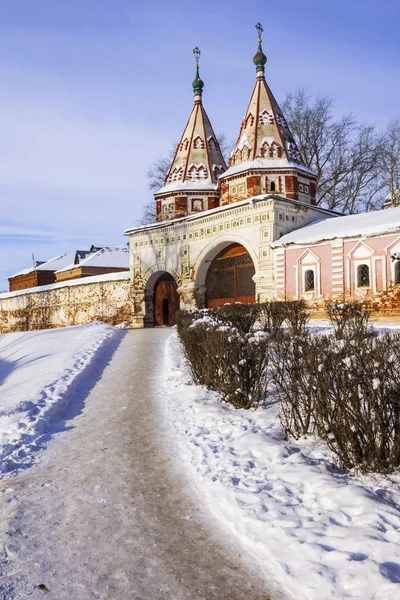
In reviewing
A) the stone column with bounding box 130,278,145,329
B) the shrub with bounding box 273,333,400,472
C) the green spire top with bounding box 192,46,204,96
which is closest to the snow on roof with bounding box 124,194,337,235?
the stone column with bounding box 130,278,145,329

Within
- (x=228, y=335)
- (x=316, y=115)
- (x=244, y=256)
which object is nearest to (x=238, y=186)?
(x=244, y=256)

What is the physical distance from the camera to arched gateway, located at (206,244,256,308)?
2067cm

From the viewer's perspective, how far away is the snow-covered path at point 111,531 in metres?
2.59

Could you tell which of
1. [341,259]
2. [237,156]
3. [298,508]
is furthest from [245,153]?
[298,508]

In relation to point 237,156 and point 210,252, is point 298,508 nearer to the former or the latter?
point 210,252

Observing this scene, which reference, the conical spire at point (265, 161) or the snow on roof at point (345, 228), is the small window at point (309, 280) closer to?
the snow on roof at point (345, 228)

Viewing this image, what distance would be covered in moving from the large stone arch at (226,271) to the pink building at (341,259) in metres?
1.73

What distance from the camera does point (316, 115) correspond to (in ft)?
96.3

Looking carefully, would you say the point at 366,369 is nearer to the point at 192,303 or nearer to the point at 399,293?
the point at 399,293

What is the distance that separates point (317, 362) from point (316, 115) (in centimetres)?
2841

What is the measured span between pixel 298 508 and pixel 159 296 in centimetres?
2183

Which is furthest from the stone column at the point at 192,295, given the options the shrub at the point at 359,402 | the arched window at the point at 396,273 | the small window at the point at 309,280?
the shrub at the point at 359,402

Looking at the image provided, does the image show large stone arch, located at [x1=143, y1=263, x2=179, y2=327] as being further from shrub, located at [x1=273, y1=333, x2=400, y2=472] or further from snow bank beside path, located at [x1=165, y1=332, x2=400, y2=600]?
shrub, located at [x1=273, y1=333, x2=400, y2=472]

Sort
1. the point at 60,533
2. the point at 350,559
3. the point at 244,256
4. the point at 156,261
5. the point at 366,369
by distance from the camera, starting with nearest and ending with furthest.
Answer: the point at 350,559
the point at 60,533
the point at 366,369
the point at 244,256
the point at 156,261
